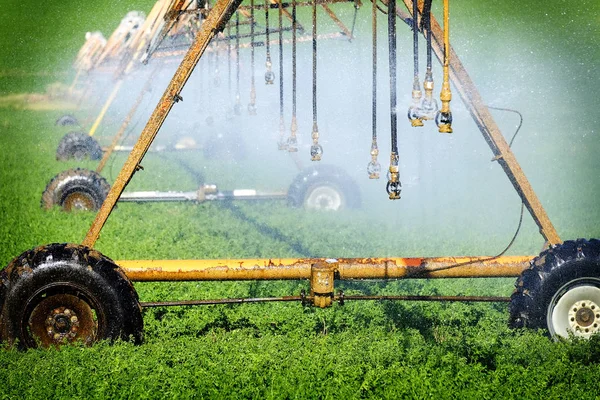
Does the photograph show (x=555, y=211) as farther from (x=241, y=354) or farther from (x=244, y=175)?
(x=241, y=354)

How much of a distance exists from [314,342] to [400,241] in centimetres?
464

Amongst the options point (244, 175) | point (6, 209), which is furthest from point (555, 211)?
point (6, 209)

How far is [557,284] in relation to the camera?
6.48 metres

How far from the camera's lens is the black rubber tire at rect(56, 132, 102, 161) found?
18453 millimetres

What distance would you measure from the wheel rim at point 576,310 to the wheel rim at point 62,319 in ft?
11.5

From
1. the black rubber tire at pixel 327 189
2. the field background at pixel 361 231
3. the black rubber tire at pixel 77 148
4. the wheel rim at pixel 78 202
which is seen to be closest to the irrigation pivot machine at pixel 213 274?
the field background at pixel 361 231

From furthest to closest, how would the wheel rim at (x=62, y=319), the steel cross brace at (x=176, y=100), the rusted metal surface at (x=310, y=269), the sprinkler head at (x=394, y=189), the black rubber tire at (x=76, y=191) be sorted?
the black rubber tire at (x=76, y=191) < the rusted metal surface at (x=310, y=269) < the steel cross brace at (x=176, y=100) < the wheel rim at (x=62, y=319) < the sprinkler head at (x=394, y=189)

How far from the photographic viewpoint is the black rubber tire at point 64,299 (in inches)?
251

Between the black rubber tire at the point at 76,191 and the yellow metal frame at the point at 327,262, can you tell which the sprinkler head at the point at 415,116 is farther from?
the black rubber tire at the point at 76,191

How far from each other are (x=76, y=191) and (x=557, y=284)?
8347 millimetres

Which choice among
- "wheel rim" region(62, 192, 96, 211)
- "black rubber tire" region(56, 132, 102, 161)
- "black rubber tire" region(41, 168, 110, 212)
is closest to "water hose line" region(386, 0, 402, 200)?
"black rubber tire" region(41, 168, 110, 212)

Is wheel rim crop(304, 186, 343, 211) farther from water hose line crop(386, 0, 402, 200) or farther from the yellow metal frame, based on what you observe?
water hose line crop(386, 0, 402, 200)

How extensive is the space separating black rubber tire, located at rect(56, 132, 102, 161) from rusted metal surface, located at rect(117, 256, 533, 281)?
39.5 ft

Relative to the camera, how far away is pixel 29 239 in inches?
418
